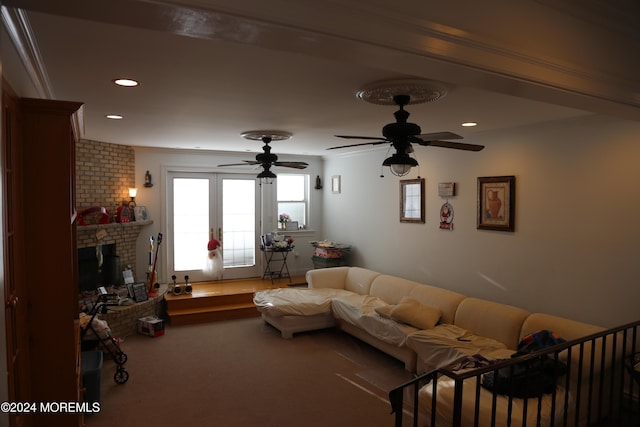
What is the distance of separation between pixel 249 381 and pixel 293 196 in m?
4.44

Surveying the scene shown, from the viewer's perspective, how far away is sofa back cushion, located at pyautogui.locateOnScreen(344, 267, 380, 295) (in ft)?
19.7

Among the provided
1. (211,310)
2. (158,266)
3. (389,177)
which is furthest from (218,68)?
(158,266)

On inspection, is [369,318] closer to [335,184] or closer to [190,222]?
[335,184]

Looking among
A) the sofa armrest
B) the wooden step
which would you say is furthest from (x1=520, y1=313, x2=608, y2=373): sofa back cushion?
the wooden step

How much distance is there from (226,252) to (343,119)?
171 inches

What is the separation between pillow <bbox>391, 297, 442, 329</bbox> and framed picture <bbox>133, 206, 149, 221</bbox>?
4358 millimetres

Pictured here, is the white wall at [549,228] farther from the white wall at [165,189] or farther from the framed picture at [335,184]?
the white wall at [165,189]

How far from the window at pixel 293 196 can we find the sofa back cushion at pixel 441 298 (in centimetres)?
354

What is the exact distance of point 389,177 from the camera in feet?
20.7

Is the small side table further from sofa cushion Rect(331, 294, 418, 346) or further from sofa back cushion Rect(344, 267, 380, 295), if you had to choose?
sofa cushion Rect(331, 294, 418, 346)

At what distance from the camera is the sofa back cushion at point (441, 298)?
462 cm

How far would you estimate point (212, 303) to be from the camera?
21.2 ft

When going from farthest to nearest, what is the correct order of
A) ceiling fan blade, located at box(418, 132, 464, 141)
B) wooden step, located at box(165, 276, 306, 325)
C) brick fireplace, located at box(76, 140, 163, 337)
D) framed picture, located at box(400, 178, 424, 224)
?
wooden step, located at box(165, 276, 306, 325) < framed picture, located at box(400, 178, 424, 224) < brick fireplace, located at box(76, 140, 163, 337) < ceiling fan blade, located at box(418, 132, 464, 141)

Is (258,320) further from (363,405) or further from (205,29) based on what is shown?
(205,29)
